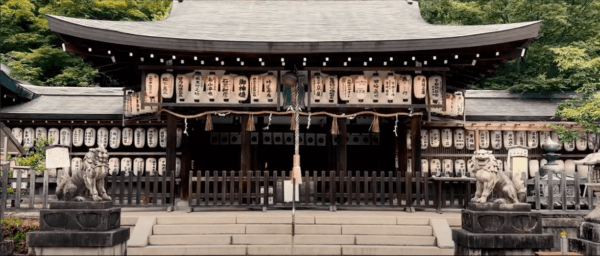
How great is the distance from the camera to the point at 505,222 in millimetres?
9047

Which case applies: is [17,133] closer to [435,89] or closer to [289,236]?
[289,236]

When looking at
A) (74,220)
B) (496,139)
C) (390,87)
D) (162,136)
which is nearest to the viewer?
(74,220)

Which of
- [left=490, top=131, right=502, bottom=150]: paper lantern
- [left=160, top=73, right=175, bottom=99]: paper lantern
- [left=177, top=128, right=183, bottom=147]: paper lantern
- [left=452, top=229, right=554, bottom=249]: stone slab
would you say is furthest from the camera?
[left=490, top=131, right=502, bottom=150]: paper lantern

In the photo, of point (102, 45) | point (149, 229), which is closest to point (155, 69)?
point (102, 45)

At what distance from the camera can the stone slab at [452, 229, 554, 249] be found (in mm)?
8898

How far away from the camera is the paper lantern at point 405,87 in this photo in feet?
45.0

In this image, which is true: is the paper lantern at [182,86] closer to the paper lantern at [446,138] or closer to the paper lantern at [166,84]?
the paper lantern at [166,84]

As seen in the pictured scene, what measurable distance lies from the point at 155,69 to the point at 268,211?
4.96 metres

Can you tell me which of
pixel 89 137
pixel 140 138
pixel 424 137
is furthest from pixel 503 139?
pixel 89 137

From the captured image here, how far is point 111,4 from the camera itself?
27.9 meters

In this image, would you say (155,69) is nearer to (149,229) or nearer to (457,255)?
(149,229)

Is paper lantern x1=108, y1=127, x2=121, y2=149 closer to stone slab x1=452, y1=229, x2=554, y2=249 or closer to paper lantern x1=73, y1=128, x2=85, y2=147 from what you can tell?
paper lantern x1=73, y1=128, x2=85, y2=147

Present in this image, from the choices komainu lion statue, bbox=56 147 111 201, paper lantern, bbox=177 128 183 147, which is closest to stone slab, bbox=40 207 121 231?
komainu lion statue, bbox=56 147 111 201

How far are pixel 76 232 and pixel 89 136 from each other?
329 inches
